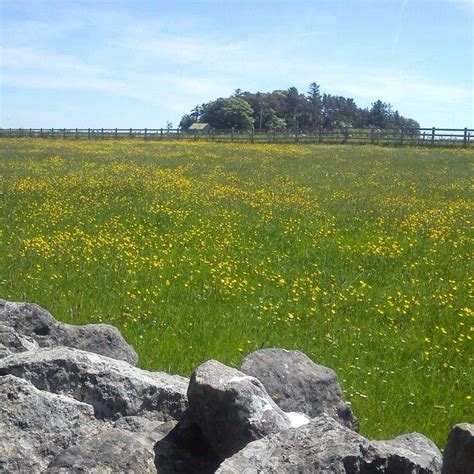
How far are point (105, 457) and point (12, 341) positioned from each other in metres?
2.21

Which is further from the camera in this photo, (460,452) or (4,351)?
(4,351)

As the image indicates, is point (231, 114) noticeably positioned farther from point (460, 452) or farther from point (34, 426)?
point (460, 452)

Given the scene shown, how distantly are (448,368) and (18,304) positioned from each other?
4071 millimetres

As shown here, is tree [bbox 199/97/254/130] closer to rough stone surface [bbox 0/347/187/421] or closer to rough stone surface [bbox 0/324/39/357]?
rough stone surface [bbox 0/324/39/357]

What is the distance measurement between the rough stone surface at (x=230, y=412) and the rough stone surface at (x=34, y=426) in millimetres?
586

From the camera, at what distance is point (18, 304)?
21.8ft

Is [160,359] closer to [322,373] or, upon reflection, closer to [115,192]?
[322,373]

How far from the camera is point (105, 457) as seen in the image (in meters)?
3.90

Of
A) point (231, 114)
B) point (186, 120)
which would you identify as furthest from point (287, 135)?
point (186, 120)

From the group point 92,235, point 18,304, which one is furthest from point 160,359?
point 92,235

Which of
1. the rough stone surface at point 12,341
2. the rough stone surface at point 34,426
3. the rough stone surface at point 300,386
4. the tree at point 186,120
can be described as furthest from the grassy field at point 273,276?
the tree at point 186,120

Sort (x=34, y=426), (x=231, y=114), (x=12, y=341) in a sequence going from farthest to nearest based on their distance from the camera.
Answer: (x=231, y=114), (x=12, y=341), (x=34, y=426)

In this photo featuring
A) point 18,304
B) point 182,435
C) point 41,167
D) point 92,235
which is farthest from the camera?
point 41,167

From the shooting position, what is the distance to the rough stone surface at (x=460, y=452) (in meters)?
3.96
